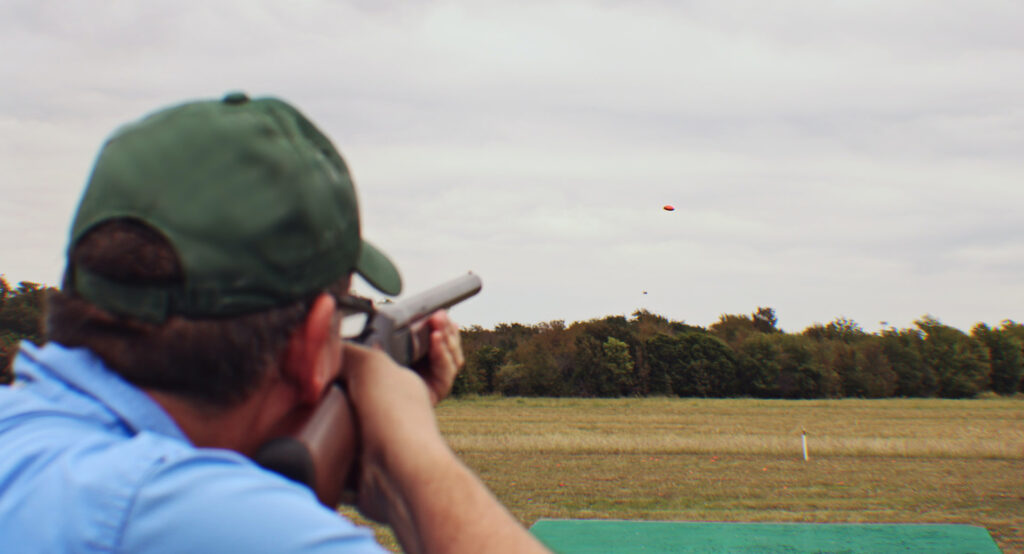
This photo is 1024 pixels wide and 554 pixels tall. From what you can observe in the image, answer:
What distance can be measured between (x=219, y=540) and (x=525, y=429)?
26.8 metres

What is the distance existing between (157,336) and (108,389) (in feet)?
0.29

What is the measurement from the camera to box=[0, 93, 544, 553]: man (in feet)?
2.97

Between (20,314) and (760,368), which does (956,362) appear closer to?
(760,368)

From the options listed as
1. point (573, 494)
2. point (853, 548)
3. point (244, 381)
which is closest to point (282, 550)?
point (244, 381)

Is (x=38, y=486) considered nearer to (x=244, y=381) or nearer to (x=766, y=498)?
(x=244, y=381)

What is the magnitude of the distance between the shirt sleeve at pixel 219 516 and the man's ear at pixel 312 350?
0.84 feet

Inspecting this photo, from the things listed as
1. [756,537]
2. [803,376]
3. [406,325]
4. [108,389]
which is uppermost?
[803,376]

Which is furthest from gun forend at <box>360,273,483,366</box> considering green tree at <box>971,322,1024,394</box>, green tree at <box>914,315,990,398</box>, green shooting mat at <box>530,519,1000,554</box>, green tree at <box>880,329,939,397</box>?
green tree at <box>971,322,1024,394</box>

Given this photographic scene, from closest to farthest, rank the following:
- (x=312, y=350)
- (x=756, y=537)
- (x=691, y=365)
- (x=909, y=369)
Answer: (x=312, y=350)
(x=756, y=537)
(x=691, y=365)
(x=909, y=369)

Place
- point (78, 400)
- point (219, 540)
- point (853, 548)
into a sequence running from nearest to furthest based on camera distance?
1. point (219, 540)
2. point (78, 400)
3. point (853, 548)

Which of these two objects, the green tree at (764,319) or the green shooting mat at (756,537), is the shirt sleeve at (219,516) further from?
the green tree at (764,319)

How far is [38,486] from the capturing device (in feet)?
3.09

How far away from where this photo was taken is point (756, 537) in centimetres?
909

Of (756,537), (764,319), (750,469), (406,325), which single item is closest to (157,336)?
(406,325)
